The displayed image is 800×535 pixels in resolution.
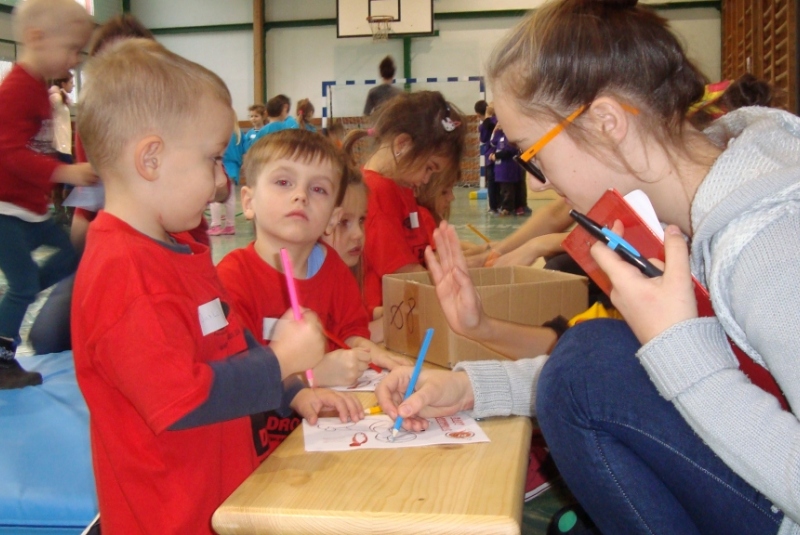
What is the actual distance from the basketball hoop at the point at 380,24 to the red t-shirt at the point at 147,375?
10009 millimetres

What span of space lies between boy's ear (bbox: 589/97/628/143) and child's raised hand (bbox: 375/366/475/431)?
37 cm

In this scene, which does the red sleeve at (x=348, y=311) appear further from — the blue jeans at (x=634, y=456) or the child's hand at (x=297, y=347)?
the blue jeans at (x=634, y=456)

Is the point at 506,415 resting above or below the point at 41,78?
below

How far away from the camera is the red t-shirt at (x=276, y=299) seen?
128cm

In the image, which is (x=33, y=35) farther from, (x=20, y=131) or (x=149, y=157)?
(x=149, y=157)

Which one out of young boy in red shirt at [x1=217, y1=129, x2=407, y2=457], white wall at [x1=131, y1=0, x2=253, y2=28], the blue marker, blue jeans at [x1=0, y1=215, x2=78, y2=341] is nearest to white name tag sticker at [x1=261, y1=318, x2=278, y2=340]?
young boy in red shirt at [x1=217, y1=129, x2=407, y2=457]

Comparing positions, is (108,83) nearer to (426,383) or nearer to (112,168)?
(112,168)

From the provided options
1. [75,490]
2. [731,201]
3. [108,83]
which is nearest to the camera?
[731,201]

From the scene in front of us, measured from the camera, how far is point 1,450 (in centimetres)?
146

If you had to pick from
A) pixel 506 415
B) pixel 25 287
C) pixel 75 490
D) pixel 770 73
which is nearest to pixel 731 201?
pixel 506 415

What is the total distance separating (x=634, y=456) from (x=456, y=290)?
442mm

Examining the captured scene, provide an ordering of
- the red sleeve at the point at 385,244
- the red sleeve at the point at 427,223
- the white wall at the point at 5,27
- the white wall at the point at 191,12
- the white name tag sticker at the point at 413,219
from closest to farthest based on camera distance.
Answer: the red sleeve at the point at 385,244 → the white name tag sticker at the point at 413,219 → the red sleeve at the point at 427,223 → the white wall at the point at 5,27 → the white wall at the point at 191,12

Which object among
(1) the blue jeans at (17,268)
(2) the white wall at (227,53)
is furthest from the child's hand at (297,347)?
(2) the white wall at (227,53)

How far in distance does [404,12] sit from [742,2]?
171 inches
